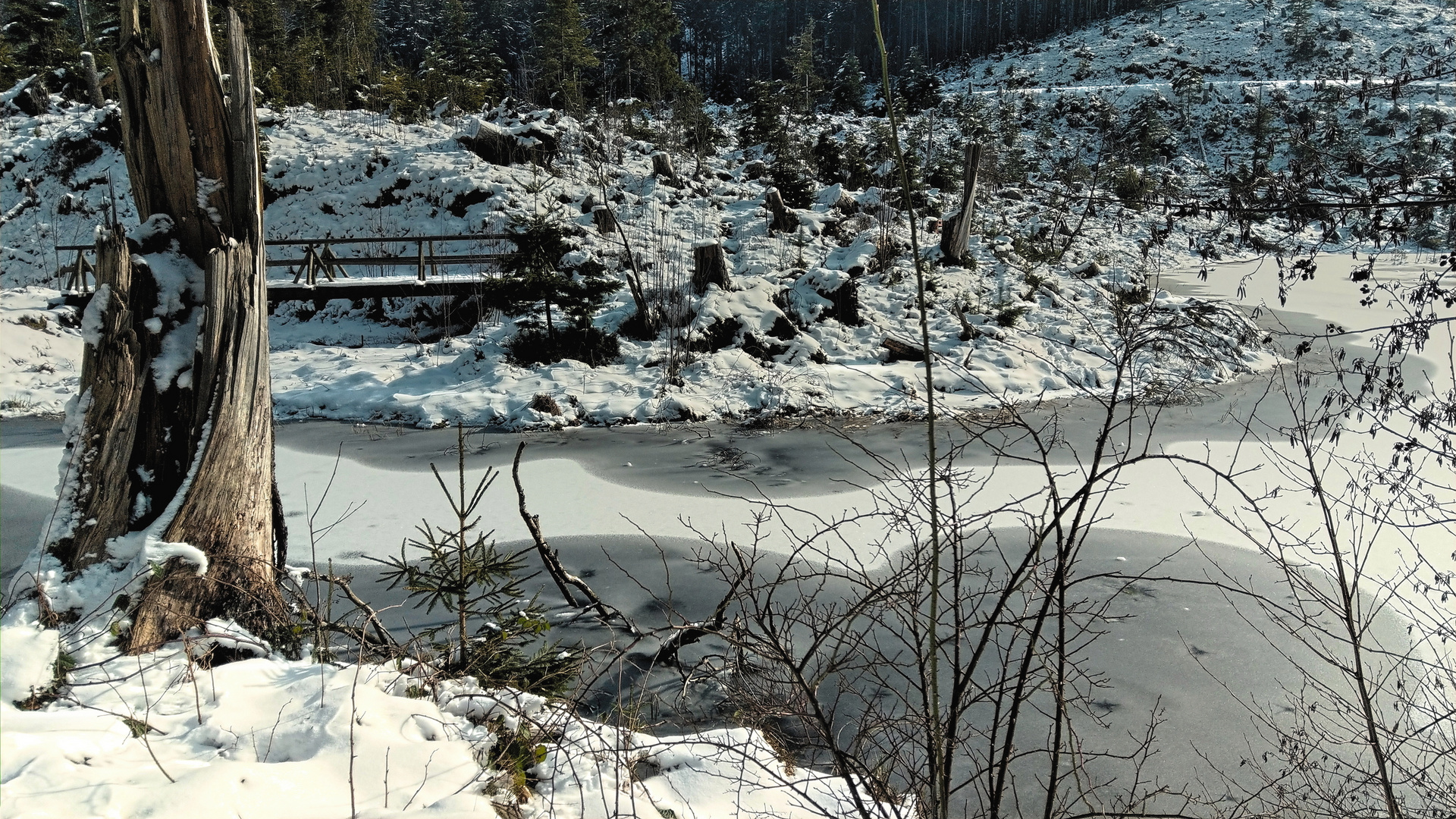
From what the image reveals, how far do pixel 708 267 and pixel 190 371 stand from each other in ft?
30.6

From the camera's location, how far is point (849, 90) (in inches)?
1405

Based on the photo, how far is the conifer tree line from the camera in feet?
77.3

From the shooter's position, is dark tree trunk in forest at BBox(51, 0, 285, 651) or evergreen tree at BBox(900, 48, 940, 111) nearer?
dark tree trunk in forest at BBox(51, 0, 285, 651)

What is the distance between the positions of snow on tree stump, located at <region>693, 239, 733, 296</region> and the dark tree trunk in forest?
8.77m

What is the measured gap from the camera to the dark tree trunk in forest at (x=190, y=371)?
3.35 metres

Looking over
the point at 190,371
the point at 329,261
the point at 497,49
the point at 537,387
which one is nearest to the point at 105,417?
the point at 190,371

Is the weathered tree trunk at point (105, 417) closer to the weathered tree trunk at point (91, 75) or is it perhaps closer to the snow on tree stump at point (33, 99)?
the snow on tree stump at point (33, 99)

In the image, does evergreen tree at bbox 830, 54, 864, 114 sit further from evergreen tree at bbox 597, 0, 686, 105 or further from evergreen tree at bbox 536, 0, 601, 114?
evergreen tree at bbox 536, 0, 601, 114

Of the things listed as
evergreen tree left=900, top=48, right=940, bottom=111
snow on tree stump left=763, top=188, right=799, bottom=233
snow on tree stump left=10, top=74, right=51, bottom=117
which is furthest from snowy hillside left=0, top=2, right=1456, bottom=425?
evergreen tree left=900, top=48, right=940, bottom=111

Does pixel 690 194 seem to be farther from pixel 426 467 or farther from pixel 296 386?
pixel 426 467

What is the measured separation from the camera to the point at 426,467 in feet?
24.8

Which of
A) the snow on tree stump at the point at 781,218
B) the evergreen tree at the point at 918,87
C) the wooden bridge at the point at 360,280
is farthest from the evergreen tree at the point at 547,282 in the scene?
the evergreen tree at the point at 918,87

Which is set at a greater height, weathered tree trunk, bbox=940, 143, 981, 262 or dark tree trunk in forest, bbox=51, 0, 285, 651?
weathered tree trunk, bbox=940, 143, 981, 262

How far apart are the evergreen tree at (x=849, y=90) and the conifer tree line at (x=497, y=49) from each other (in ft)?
0.26
